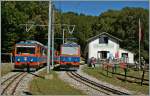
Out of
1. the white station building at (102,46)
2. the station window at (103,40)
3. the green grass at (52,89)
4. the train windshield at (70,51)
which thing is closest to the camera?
the green grass at (52,89)

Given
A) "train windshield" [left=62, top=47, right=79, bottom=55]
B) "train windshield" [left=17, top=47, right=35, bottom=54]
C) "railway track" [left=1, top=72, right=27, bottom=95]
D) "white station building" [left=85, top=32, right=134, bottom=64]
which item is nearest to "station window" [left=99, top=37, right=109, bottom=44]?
"white station building" [left=85, top=32, right=134, bottom=64]

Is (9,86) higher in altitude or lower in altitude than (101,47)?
lower

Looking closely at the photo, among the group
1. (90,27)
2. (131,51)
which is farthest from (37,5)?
(90,27)

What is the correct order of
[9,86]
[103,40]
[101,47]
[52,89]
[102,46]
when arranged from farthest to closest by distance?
[103,40] → [102,46] → [101,47] → [9,86] → [52,89]

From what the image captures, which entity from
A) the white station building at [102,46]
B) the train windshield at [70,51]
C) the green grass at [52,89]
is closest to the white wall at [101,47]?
the white station building at [102,46]

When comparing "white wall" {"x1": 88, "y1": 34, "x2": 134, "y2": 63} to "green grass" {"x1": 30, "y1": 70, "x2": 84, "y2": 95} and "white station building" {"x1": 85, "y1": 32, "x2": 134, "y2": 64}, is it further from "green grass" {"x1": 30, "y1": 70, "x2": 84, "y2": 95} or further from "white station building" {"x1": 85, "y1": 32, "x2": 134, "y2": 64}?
"green grass" {"x1": 30, "y1": 70, "x2": 84, "y2": 95}

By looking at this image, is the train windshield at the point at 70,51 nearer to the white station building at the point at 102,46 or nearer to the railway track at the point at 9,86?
the railway track at the point at 9,86

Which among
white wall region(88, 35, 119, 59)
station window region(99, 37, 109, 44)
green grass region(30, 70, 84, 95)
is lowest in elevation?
green grass region(30, 70, 84, 95)

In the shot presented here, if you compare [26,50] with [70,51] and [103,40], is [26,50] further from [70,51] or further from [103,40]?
[103,40]

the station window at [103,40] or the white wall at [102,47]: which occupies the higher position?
the station window at [103,40]

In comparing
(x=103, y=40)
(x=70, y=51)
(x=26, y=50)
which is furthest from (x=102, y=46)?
(x=26, y=50)

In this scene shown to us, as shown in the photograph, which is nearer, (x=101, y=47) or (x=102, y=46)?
(x=101, y=47)

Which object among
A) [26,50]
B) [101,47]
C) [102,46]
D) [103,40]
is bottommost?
[26,50]

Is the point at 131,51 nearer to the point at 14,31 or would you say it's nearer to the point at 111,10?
the point at 14,31
